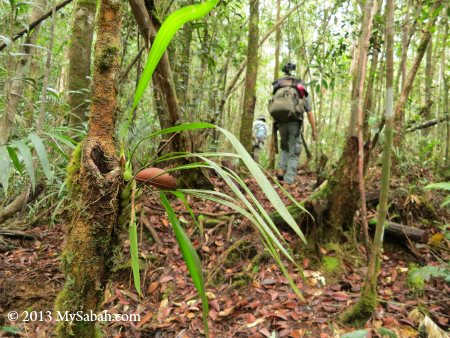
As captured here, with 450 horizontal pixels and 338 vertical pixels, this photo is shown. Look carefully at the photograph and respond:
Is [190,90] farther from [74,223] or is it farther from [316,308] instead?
[74,223]

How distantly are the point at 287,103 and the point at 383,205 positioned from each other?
2.98 metres

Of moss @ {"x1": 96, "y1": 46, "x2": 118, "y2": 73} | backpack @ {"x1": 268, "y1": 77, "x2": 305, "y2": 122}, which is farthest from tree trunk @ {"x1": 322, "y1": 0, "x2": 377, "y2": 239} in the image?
moss @ {"x1": 96, "y1": 46, "x2": 118, "y2": 73}

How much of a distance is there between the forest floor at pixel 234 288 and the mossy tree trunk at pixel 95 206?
127 centimetres

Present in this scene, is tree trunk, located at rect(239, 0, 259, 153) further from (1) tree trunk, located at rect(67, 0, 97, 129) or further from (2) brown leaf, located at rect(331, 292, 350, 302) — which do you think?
(2) brown leaf, located at rect(331, 292, 350, 302)

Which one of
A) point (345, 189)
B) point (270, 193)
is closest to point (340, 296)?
point (345, 189)

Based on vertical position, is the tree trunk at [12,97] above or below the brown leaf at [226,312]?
above

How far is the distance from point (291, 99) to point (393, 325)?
10.7 feet

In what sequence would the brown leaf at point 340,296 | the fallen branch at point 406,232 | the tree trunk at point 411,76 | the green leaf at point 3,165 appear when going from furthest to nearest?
1. the tree trunk at point 411,76
2. the fallen branch at point 406,232
3. the brown leaf at point 340,296
4. the green leaf at point 3,165

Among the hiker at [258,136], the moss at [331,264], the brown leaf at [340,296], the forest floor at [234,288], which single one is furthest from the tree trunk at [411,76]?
the hiker at [258,136]

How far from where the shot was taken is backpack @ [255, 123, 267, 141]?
7097 millimetres

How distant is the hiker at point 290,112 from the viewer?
456 centimetres

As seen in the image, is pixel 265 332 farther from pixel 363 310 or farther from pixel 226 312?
pixel 363 310

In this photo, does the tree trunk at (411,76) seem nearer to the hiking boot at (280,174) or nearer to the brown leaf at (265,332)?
the hiking boot at (280,174)

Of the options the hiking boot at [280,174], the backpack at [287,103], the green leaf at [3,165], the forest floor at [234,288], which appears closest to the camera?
the green leaf at [3,165]
